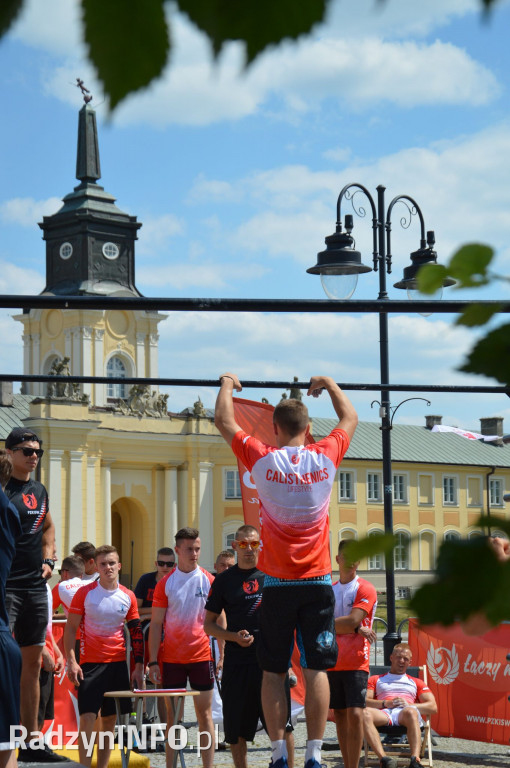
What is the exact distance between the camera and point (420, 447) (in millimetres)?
84500

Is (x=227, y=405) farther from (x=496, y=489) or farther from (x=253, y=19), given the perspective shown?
(x=496, y=489)

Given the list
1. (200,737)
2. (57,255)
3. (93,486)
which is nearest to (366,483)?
(93,486)

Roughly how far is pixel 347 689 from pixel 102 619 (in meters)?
1.96

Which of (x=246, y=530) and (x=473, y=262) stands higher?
(x=473, y=262)

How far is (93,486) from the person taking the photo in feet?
232

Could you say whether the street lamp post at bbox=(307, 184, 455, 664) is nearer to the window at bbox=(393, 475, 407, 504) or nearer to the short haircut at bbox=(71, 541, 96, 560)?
the short haircut at bbox=(71, 541, 96, 560)

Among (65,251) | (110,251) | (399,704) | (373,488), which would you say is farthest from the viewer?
(65,251)

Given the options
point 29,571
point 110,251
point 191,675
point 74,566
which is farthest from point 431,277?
Answer: point 110,251

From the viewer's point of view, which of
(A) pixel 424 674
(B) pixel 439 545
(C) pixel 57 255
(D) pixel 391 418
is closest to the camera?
(B) pixel 439 545

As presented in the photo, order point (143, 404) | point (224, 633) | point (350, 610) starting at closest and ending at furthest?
point (224, 633), point (350, 610), point (143, 404)

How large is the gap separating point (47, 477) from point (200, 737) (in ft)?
200

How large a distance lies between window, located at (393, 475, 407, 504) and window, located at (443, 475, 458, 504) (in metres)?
3.51

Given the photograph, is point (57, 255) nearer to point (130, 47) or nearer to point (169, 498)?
point (169, 498)

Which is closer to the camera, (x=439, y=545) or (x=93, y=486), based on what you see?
(x=439, y=545)
